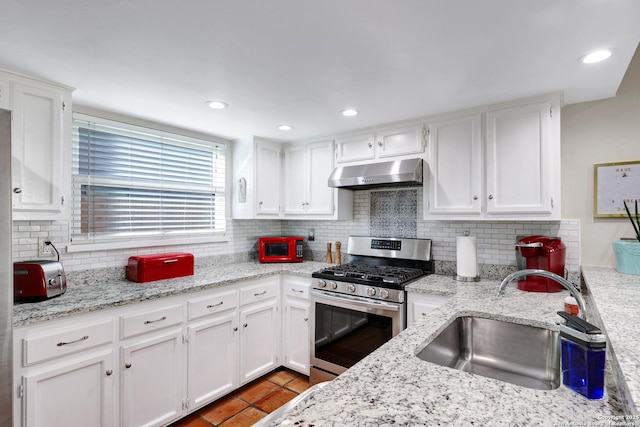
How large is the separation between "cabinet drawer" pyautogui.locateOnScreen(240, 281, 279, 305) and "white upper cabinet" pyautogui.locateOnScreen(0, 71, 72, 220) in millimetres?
1387

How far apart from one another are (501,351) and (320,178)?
7.33 feet

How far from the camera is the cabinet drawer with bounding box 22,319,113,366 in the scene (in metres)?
1.72

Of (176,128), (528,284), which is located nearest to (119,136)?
(176,128)

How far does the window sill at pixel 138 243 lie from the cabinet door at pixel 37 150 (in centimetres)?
44

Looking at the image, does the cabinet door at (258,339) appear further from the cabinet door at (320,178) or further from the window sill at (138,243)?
the cabinet door at (320,178)

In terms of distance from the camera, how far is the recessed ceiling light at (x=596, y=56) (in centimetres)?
167

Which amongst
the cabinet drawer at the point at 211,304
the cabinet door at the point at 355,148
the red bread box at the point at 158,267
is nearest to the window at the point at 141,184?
the red bread box at the point at 158,267

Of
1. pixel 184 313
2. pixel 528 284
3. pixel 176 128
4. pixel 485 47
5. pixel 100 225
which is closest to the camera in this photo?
pixel 485 47

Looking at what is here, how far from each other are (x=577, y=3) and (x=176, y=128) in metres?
2.94

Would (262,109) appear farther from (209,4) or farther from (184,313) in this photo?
(184,313)

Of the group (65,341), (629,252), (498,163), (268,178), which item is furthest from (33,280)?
(629,252)

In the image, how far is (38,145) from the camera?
2.03 meters

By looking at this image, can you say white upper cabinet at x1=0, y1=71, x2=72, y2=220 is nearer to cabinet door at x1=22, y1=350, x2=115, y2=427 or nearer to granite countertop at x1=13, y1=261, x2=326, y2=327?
granite countertop at x1=13, y1=261, x2=326, y2=327

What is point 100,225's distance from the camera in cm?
261
